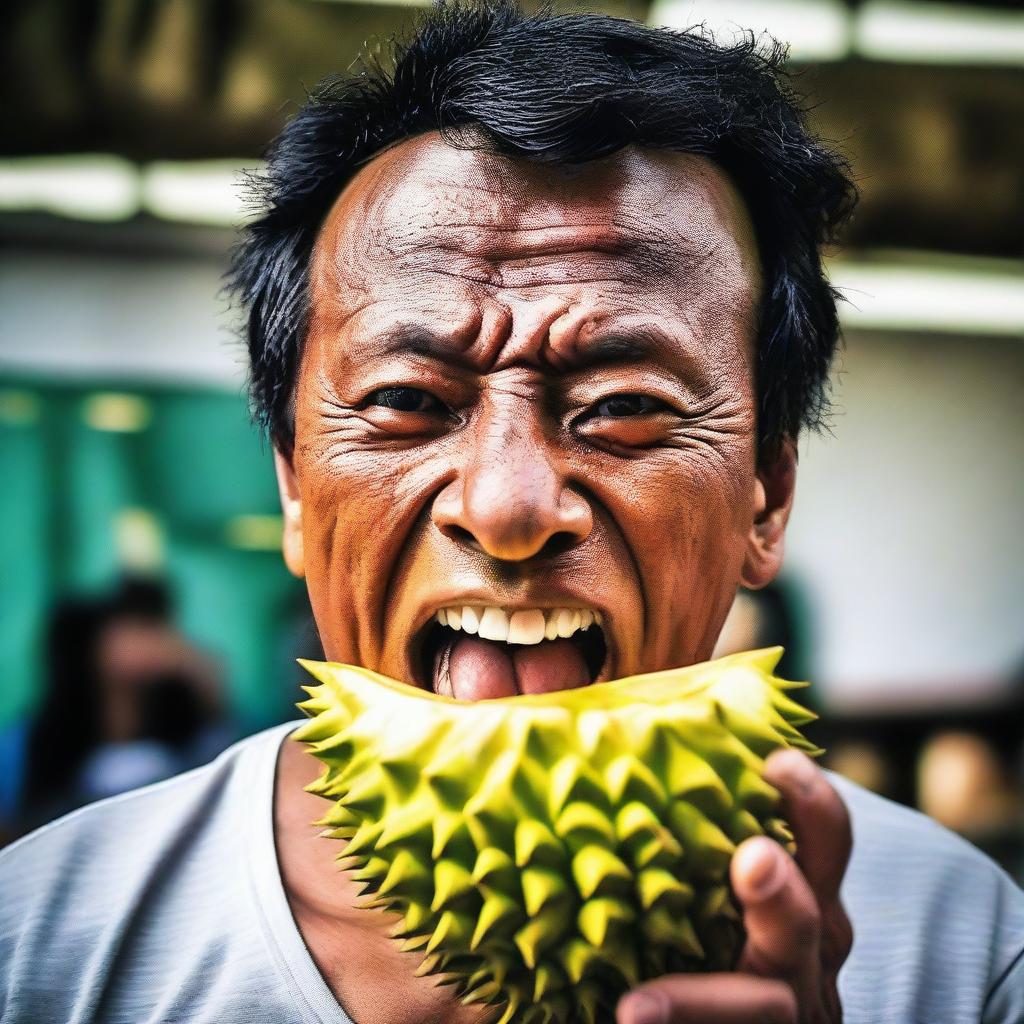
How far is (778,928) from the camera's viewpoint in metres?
1.23

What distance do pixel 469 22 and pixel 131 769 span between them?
11.4 feet

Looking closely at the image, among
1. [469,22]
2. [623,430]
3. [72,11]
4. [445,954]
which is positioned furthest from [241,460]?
[445,954]

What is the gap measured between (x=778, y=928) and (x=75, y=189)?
14.3 ft

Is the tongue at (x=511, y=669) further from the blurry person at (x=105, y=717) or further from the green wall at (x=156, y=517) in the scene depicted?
the blurry person at (x=105, y=717)

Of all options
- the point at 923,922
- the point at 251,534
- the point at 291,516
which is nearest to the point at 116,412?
the point at 251,534

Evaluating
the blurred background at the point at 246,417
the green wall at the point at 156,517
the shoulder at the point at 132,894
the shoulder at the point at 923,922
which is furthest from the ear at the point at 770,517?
the green wall at the point at 156,517

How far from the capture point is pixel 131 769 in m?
4.53

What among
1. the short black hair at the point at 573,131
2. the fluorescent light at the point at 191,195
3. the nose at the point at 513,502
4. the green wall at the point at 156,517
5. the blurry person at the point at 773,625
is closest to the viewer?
the nose at the point at 513,502

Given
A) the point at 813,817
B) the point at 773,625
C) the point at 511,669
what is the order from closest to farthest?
1. the point at 813,817
2. the point at 511,669
3. the point at 773,625

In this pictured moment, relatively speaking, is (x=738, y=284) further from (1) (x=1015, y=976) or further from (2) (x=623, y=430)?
(1) (x=1015, y=976)

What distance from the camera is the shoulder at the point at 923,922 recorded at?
2.03 meters

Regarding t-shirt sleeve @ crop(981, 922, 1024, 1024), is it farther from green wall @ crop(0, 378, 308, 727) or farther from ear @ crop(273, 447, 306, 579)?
green wall @ crop(0, 378, 308, 727)

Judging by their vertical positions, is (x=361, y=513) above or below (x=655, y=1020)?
above

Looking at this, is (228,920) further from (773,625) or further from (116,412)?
(773,625)
